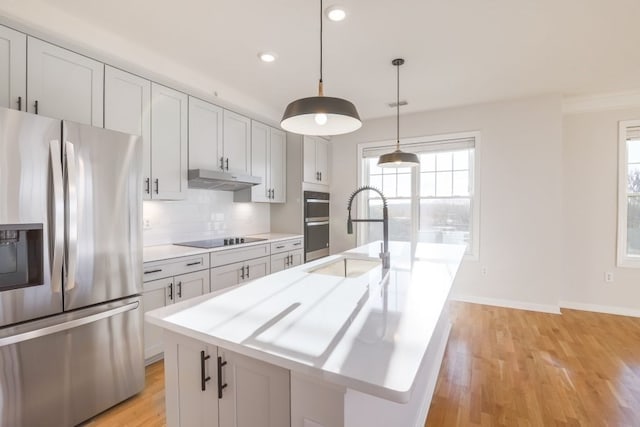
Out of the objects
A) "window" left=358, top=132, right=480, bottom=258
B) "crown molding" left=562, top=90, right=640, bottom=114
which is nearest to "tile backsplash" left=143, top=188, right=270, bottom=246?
"window" left=358, top=132, right=480, bottom=258

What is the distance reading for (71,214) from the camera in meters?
1.71

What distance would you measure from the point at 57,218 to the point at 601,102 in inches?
210

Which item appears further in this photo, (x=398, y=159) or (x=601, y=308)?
(x=601, y=308)

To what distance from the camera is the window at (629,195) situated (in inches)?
142

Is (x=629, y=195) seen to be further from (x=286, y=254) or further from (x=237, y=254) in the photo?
(x=237, y=254)

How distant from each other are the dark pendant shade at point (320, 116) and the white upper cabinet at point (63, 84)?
1644 mm

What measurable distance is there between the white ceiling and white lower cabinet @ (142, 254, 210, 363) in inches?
70.5

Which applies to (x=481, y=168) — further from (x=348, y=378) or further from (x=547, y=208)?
(x=348, y=378)

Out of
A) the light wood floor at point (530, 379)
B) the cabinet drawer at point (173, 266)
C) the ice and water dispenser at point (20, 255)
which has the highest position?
the ice and water dispenser at point (20, 255)

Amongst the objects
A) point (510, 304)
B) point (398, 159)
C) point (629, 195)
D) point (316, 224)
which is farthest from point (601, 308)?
point (316, 224)

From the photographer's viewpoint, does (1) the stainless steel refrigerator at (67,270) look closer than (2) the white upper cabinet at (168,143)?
Yes

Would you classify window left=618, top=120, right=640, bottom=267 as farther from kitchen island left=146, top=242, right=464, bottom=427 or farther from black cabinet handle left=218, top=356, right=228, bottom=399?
black cabinet handle left=218, top=356, right=228, bottom=399

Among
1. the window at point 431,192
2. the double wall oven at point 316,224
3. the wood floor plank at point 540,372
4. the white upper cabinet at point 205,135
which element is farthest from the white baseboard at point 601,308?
the white upper cabinet at point 205,135

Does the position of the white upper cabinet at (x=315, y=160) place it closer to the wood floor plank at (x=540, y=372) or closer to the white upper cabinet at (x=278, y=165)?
the white upper cabinet at (x=278, y=165)
